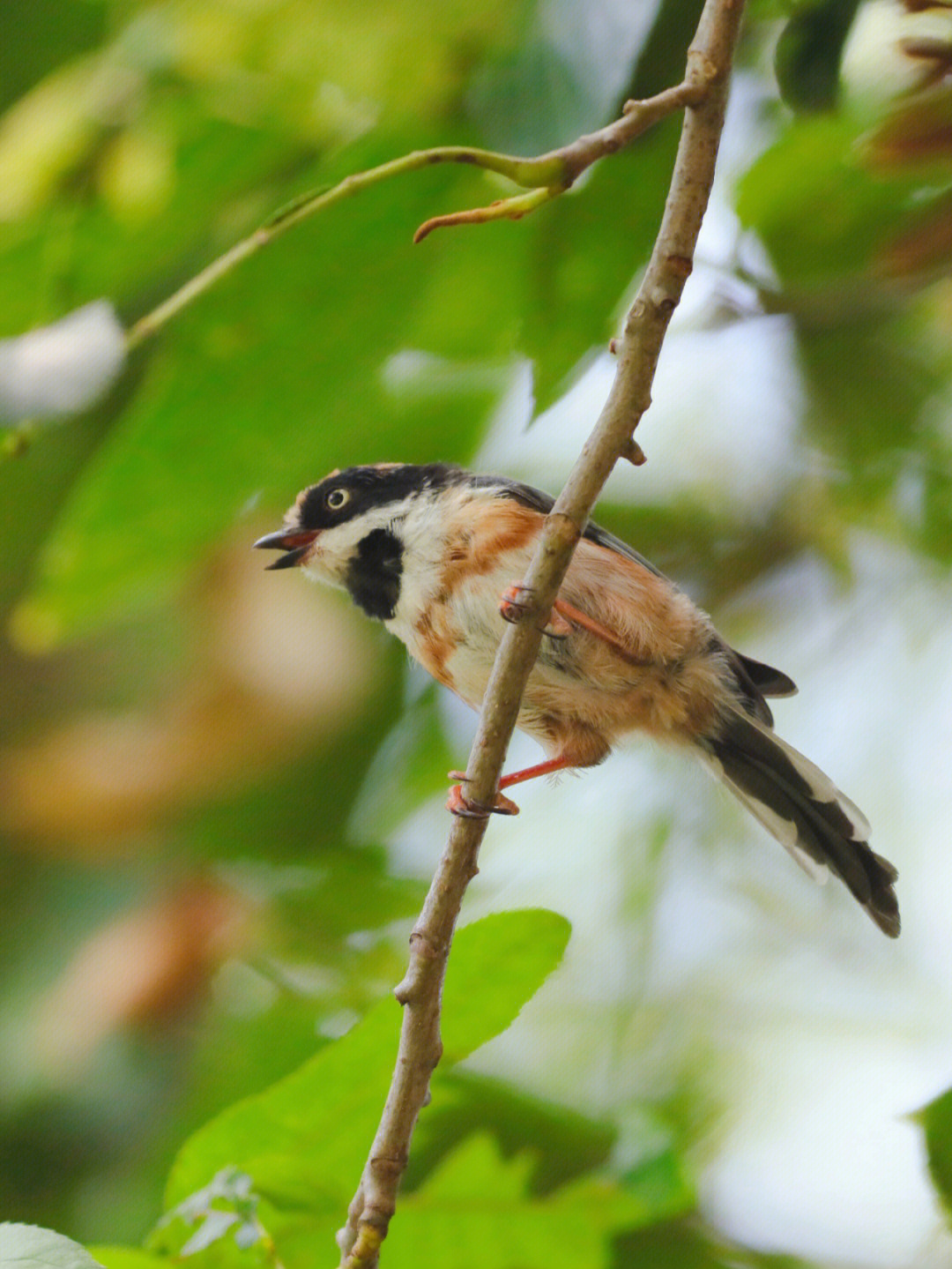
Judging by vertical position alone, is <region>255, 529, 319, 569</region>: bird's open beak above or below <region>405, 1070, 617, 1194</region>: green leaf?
above

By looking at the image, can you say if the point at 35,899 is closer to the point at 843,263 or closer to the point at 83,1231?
the point at 83,1231

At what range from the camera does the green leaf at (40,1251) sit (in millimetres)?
1489

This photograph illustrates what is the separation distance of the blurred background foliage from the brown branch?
0.89ft

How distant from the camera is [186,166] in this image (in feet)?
9.77

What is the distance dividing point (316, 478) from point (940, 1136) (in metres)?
2.06

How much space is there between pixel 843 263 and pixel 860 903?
1422mm

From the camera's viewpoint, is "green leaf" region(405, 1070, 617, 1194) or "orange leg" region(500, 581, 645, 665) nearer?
"orange leg" region(500, 581, 645, 665)

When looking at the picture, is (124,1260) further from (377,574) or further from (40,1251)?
(377,574)

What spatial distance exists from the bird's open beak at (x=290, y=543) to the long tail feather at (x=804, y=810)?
3.53ft

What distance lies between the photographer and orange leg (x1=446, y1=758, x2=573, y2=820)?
71.8 inches

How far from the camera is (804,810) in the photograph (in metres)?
2.85

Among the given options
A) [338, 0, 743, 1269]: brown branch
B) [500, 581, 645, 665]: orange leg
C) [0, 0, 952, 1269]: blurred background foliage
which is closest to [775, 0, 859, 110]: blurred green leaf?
[0, 0, 952, 1269]: blurred background foliage

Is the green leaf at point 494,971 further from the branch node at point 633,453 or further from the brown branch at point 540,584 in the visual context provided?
the branch node at point 633,453

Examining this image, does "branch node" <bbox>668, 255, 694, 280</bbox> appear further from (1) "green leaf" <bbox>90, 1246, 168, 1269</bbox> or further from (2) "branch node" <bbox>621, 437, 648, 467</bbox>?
(1) "green leaf" <bbox>90, 1246, 168, 1269</bbox>
